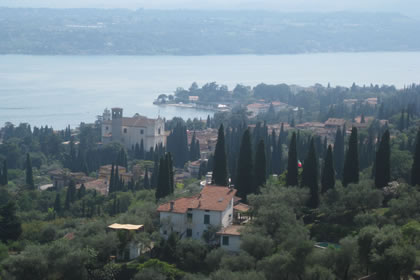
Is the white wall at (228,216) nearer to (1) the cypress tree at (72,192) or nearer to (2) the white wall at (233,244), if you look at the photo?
(2) the white wall at (233,244)

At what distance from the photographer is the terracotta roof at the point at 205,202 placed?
25.8m

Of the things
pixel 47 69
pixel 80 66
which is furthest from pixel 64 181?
pixel 80 66

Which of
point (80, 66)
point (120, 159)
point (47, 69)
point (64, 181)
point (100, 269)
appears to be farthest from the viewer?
point (80, 66)

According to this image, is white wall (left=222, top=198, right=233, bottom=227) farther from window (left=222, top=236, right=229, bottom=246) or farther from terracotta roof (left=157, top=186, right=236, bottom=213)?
window (left=222, top=236, right=229, bottom=246)

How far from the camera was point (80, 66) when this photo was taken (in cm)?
19212

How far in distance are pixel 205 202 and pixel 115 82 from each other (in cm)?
12815

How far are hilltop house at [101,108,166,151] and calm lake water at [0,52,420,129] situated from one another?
92.9ft

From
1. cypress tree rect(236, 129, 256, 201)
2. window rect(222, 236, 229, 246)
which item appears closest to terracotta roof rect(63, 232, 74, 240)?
window rect(222, 236, 229, 246)

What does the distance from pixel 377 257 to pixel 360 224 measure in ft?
15.9

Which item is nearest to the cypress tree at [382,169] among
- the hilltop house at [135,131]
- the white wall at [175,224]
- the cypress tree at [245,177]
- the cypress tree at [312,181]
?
the cypress tree at [312,181]

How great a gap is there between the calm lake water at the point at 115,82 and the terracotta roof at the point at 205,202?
67144mm

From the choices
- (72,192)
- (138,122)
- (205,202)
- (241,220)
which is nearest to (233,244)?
(205,202)

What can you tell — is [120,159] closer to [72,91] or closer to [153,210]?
[153,210]

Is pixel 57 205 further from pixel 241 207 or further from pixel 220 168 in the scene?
pixel 241 207
